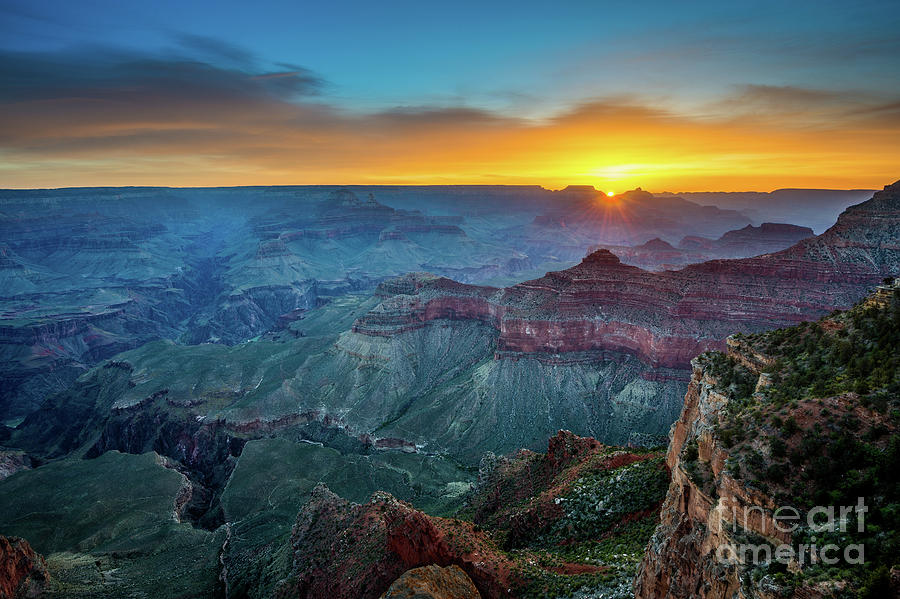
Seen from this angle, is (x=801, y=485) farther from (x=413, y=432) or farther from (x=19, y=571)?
(x=413, y=432)

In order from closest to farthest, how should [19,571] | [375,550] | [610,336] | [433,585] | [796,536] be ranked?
[796,536] → [433,585] → [375,550] → [19,571] → [610,336]

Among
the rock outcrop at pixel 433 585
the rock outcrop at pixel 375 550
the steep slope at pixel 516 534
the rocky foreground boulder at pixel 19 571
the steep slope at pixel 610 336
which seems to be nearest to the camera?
the rock outcrop at pixel 433 585

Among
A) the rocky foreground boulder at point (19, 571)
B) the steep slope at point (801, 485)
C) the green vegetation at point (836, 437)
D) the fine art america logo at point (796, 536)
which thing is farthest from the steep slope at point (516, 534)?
the rocky foreground boulder at point (19, 571)

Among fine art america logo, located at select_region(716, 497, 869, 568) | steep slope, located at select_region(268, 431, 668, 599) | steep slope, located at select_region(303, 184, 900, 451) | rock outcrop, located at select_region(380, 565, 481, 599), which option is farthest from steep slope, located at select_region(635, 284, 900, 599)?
steep slope, located at select_region(303, 184, 900, 451)

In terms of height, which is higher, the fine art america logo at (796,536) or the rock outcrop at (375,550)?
the fine art america logo at (796,536)

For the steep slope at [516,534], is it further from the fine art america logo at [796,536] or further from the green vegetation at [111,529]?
the green vegetation at [111,529]

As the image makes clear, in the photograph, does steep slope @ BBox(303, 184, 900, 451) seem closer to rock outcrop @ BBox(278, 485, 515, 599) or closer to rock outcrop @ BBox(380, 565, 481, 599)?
rock outcrop @ BBox(278, 485, 515, 599)

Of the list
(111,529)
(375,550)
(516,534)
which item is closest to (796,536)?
(516,534)

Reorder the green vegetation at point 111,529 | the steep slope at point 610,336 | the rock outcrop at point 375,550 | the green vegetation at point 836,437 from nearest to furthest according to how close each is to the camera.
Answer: the green vegetation at point 836,437, the rock outcrop at point 375,550, the green vegetation at point 111,529, the steep slope at point 610,336
